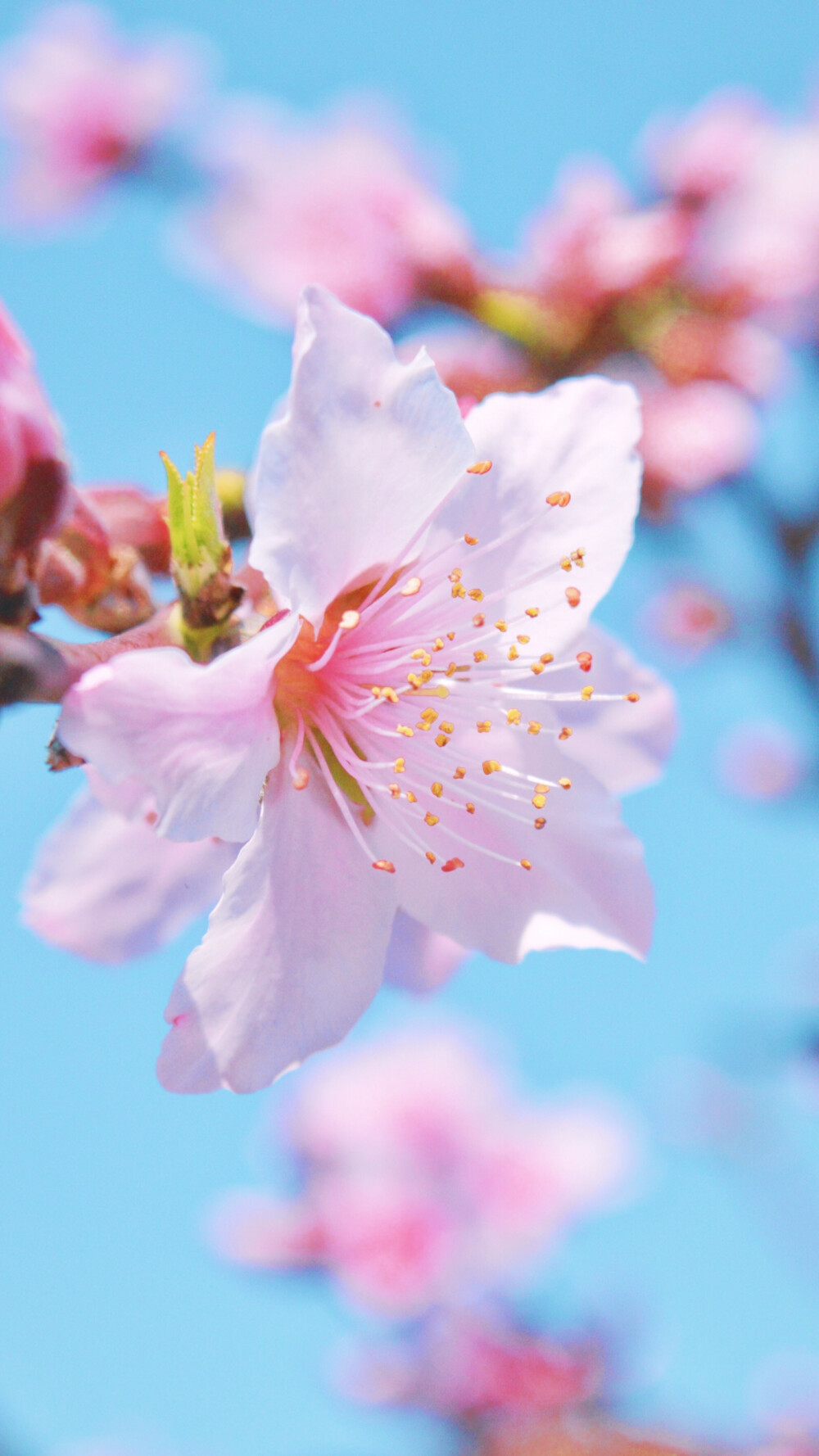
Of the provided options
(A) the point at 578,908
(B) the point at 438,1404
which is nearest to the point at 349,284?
(A) the point at 578,908

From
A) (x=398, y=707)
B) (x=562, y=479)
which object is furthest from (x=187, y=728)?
(x=562, y=479)

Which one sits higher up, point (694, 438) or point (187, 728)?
point (694, 438)

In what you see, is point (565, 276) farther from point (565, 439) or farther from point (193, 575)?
point (193, 575)

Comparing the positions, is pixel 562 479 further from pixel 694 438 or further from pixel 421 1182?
pixel 421 1182

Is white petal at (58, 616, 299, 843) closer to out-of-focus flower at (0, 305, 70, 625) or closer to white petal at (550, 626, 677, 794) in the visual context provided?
out-of-focus flower at (0, 305, 70, 625)

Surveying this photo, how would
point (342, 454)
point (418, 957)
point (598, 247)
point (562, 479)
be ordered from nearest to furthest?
point (342, 454), point (562, 479), point (418, 957), point (598, 247)

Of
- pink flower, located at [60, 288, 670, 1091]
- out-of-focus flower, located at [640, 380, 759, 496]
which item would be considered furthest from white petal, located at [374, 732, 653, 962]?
out-of-focus flower, located at [640, 380, 759, 496]
